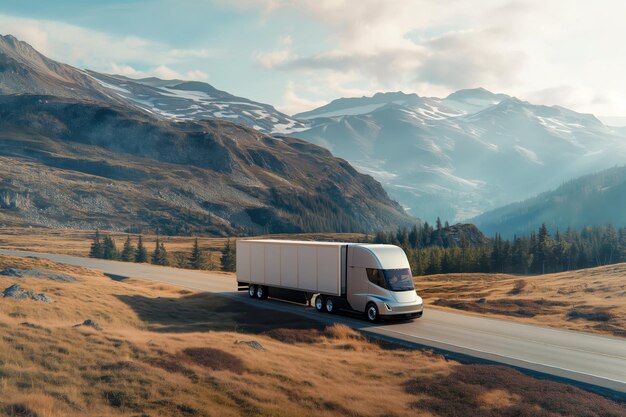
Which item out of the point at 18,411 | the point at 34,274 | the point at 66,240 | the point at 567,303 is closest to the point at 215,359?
the point at 18,411

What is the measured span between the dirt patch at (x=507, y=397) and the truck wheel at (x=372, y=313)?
33.4ft

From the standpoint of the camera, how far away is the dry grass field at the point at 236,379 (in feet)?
47.0

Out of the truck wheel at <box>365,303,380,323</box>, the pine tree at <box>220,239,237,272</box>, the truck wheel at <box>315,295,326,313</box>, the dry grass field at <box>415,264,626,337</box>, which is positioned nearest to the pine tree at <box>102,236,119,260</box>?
the pine tree at <box>220,239,237,272</box>

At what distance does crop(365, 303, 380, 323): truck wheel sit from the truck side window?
1.27 metres

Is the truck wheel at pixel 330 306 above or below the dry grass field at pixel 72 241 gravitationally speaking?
below

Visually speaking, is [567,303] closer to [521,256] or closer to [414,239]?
[521,256]

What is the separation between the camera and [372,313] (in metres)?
29.7

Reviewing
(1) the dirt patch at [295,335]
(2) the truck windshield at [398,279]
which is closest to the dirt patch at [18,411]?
(1) the dirt patch at [295,335]

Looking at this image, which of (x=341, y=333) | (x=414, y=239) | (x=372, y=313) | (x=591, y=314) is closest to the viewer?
(x=341, y=333)

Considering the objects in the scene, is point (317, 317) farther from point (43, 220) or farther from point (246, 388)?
point (43, 220)

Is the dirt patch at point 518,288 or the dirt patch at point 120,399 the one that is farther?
the dirt patch at point 518,288

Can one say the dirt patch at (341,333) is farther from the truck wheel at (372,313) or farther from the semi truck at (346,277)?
the semi truck at (346,277)

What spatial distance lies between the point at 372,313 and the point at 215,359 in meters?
13.0

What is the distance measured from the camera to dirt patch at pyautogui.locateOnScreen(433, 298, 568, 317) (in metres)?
41.5
